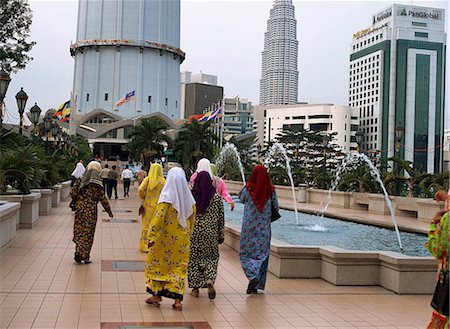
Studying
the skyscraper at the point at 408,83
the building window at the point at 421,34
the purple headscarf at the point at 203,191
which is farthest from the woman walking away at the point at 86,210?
the building window at the point at 421,34

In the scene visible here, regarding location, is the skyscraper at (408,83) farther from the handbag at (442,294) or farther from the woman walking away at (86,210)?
the handbag at (442,294)

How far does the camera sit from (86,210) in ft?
32.5

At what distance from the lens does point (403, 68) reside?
12594cm

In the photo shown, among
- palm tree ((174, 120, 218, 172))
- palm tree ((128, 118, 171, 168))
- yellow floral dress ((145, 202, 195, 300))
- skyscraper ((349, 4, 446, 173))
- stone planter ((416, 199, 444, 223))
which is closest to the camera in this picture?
yellow floral dress ((145, 202, 195, 300))

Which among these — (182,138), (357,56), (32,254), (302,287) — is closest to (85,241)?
(32,254)

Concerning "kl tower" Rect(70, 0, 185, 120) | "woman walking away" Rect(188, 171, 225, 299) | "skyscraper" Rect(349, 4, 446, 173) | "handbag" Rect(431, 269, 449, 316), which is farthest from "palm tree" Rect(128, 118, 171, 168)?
"skyscraper" Rect(349, 4, 446, 173)

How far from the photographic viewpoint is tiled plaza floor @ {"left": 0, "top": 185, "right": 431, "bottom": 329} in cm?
634

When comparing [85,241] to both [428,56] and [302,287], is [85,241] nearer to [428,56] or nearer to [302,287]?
[302,287]

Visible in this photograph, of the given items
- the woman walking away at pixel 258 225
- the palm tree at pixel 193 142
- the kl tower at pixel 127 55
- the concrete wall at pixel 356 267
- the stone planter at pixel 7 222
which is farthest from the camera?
the kl tower at pixel 127 55

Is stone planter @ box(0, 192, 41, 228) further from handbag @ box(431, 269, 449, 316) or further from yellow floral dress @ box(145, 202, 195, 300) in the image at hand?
handbag @ box(431, 269, 449, 316)

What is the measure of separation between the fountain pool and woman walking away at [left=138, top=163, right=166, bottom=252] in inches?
153

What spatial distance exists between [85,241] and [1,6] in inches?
838

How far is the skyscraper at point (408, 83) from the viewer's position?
124000 mm

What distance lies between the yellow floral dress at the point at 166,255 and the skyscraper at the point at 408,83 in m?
118
